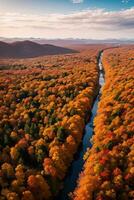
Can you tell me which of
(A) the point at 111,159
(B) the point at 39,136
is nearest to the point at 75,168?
(A) the point at 111,159

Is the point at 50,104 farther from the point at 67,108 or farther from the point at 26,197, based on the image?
the point at 26,197

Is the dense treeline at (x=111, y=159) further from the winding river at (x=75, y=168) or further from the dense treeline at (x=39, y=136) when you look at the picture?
the dense treeline at (x=39, y=136)

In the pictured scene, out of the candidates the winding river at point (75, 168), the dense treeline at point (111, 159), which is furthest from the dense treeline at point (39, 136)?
the dense treeline at point (111, 159)

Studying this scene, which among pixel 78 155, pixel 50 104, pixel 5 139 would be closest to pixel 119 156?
pixel 78 155

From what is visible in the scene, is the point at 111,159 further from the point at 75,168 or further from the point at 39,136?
the point at 39,136

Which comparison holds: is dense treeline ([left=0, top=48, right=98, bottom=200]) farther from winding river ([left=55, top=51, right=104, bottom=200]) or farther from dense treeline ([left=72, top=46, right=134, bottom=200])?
dense treeline ([left=72, top=46, right=134, bottom=200])

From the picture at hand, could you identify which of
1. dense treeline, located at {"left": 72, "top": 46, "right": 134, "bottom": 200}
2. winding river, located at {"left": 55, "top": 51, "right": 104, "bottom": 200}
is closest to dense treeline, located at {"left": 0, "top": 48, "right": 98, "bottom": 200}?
winding river, located at {"left": 55, "top": 51, "right": 104, "bottom": 200}

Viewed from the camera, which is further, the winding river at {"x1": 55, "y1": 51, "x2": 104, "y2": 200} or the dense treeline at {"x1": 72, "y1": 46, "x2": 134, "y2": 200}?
the winding river at {"x1": 55, "y1": 51, "x2": 104, "y2": 200}

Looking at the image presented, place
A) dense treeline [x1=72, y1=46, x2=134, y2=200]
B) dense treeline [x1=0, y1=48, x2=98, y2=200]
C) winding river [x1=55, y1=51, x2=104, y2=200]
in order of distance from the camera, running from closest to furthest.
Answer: dense treeline [x1=72, y1=46, x2=134, y2=200] < dense treeline [x1=0, y1=48, x2=98, y2=200] < winding river [x1=55, y1=51, x2=104, y2=200]

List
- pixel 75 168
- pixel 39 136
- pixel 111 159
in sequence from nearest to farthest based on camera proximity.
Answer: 1. pixel 111 159
2. pixel 75 168
3. pixel 39 136
